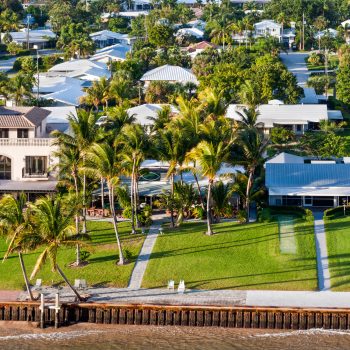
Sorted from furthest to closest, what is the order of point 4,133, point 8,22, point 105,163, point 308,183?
point 8,22 < point 4,133 < point 308,183 < point 105,163

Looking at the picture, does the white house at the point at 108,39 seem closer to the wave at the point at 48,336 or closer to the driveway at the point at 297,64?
the driveway at the point at 297,64

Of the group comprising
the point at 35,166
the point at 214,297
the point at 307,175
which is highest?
the point at 35,166

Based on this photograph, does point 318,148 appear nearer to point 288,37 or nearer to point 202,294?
point 202,294

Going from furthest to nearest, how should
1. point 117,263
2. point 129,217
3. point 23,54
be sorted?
point 23,54 < point 129,217 < point 117,263

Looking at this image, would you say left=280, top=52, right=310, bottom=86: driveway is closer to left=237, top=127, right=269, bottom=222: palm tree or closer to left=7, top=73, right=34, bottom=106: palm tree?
left=7, top=73, right=34, bottom=106: palm tree

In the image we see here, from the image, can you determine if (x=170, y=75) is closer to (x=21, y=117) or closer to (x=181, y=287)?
(x=21, y=117)

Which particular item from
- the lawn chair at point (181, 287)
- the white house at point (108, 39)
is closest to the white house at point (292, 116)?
the lawn chair at point (181, 287)

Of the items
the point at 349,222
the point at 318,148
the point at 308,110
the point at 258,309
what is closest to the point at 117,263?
the point at 258,309

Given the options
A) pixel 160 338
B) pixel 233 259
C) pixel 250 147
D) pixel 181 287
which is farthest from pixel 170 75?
pixel 160 338
